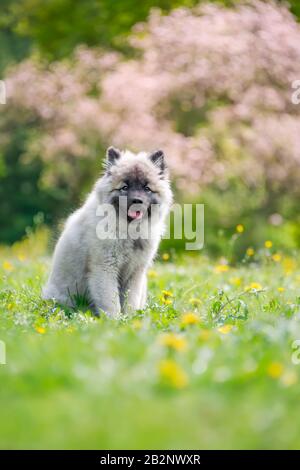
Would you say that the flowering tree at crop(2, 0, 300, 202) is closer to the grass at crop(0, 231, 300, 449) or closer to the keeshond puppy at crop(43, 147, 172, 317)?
the keeshond puppy at crop(43, 147, 172, 317)

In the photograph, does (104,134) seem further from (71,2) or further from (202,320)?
(202,320)

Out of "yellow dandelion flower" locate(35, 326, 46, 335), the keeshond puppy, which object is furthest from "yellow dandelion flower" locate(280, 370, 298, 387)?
the keeshond puppy

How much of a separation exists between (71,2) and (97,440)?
19.6m

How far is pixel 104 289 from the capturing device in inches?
236

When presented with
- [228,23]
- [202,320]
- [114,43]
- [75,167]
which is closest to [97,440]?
[202,320]

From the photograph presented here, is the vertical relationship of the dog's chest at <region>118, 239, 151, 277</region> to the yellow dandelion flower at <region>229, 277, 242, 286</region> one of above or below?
below

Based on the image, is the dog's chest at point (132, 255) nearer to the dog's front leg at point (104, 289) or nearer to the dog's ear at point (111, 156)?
the dog's front leg at point (104, 289)

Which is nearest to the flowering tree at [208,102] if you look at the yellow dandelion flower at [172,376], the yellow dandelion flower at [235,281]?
the yellow dandelion flower at [235,281]

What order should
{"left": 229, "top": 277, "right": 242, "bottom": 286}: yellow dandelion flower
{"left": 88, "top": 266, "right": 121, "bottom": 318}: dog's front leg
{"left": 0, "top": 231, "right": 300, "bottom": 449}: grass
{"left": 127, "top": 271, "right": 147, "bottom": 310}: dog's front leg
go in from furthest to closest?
{"left": 229, "top": 277, "right": 242, "bottom": 286}: yellow dandelion flower
{"left": 127, "top": 271, "right": 147, "bottom": 310}: dog's front leg
{"left": 88, "top": 266, "right": 121, "bottom": 318}: dog's front leg
{"left": 0, "top": 231, "right": 300, "bottom": 449}: grass

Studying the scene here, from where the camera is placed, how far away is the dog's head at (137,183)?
604 cm

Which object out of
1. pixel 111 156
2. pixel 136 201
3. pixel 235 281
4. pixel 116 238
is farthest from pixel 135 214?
pixel 235 281

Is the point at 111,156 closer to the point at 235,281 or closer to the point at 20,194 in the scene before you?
the point at 235,281

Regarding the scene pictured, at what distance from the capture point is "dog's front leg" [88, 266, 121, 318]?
5980mm

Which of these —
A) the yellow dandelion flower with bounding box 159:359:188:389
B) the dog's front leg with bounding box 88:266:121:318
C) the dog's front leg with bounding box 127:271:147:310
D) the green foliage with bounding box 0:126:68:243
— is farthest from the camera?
the green foliage with bounding box 0:126:68:243
